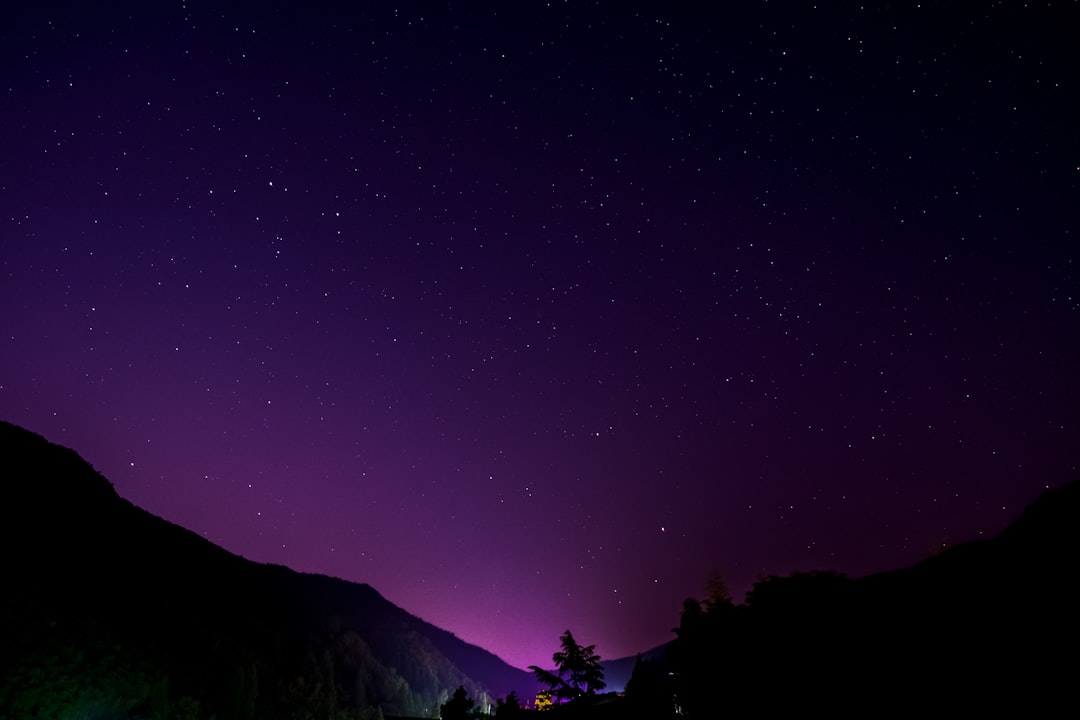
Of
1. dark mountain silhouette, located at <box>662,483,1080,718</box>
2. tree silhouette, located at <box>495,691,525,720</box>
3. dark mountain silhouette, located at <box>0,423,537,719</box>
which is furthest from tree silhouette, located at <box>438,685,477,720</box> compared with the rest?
dark mountain silhouette, located at <box>0,423,537,719</box>

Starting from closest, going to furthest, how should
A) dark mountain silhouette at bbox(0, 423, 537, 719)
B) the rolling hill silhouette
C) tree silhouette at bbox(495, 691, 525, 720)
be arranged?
the rolling hill silhouette
tree silhouette at bbox(495, 691, 525, 720)
dark mountain silhouette at bbox(0, 423, 537, 719)

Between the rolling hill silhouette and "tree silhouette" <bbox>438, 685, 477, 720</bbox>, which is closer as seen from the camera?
the rolling hill silhouette

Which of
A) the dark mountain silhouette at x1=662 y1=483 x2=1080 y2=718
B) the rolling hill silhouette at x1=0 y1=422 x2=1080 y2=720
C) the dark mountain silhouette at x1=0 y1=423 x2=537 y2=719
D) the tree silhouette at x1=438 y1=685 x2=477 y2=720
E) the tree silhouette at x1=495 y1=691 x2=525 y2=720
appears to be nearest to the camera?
the dark mountain silhouette at x1=662 y1=483 x2=1080 y2=718

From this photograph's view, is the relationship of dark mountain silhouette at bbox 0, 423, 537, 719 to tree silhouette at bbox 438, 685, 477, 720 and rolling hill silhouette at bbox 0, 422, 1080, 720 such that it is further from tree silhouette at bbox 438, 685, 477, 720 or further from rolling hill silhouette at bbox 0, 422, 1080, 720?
tree silhouette at bbox 438, 685, 477, 720

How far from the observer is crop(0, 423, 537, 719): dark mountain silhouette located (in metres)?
45.2

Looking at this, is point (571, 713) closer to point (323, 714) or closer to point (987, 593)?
point (987, 593)

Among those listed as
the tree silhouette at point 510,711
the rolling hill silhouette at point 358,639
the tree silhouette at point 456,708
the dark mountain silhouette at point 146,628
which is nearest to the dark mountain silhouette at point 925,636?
the rolling hill silhouette at point 358,639

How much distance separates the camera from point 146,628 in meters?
73.6

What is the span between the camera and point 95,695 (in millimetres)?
44938

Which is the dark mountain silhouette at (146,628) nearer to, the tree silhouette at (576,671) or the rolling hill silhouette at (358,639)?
the rolling hill silhouette at (358,639)

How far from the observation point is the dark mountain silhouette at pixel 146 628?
45.2 m

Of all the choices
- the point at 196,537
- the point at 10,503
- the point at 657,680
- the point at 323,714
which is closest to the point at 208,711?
the point at 323,714

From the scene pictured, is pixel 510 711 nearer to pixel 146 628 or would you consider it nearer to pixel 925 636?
pixel 925 636

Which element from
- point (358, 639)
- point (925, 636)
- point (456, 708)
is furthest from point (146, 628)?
point (925, 636)
